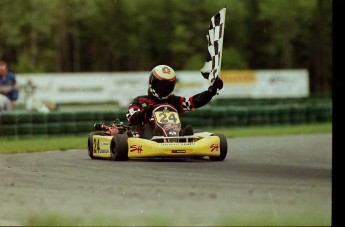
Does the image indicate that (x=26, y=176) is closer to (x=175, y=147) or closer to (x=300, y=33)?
(x=175, y=147)

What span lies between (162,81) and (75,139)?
15.1 ft

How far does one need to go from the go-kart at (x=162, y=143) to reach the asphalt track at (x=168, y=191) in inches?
4.6

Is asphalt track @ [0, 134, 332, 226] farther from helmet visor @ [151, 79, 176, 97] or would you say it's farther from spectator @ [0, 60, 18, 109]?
spectator @ [0, 60, 18, 109]

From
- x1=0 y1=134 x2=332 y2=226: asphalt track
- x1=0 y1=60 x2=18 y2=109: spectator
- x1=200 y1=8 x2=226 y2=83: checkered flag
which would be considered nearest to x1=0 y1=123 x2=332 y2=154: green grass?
x1=0 y1=60 x2=18 y2=109: spectator

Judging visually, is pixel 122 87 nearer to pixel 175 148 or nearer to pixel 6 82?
pixel 6 82

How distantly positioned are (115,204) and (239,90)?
24.7 metres

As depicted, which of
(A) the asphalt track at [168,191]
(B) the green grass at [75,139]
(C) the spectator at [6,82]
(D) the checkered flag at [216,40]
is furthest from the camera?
(C) the spectator at [6,82]

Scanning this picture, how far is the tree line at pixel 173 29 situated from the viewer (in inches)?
309

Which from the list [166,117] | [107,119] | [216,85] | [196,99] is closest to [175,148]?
[166,117]

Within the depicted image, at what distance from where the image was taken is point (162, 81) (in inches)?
304

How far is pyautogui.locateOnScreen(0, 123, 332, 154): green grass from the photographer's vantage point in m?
9.89

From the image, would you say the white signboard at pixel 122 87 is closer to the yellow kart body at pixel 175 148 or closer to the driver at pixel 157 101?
the driver at pixel 157 101

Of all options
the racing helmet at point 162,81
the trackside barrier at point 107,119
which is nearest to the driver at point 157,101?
the racing helmet at point 162,81

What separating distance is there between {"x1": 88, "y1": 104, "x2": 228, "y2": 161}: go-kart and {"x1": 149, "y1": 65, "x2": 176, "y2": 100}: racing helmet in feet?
0.62
